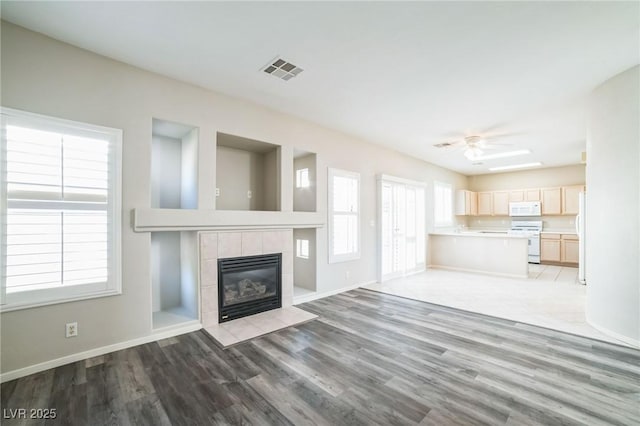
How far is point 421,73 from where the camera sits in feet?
10.1

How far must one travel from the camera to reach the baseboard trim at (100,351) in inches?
91.3

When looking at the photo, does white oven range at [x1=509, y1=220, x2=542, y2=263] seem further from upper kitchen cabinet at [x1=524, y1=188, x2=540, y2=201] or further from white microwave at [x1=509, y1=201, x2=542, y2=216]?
upper kitchen cabinet at [x1=524, y1=188, x2=540, y2=201]

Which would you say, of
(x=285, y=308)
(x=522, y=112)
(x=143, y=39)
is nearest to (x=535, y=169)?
(x=522, y=112)

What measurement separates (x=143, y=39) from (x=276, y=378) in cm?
328

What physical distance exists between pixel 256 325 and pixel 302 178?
2.65 m

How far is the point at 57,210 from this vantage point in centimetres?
253

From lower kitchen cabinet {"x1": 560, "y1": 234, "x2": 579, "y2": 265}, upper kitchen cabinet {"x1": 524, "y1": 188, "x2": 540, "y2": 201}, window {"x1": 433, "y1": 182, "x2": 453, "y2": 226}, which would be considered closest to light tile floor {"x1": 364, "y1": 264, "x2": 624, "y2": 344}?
lower kitchen cabinet {"x1": 560, "y1": 234, "x2": 579, "y2": 265}

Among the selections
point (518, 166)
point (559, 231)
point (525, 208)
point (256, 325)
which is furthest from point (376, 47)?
point (559, 231)

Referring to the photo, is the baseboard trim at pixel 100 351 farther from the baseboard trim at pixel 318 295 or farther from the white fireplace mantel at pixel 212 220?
the baseboard trim at pixel 318 295

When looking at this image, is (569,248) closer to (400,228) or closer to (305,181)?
(400,228)

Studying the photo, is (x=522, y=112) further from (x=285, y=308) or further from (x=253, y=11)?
(x=285, y=308)

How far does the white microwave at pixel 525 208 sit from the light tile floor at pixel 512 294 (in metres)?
2.23

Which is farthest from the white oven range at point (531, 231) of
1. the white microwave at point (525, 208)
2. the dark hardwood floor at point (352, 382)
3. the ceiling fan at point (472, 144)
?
the dark hardwood floor at point (352, 382)

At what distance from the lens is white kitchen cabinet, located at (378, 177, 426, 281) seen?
5930 millimetres
